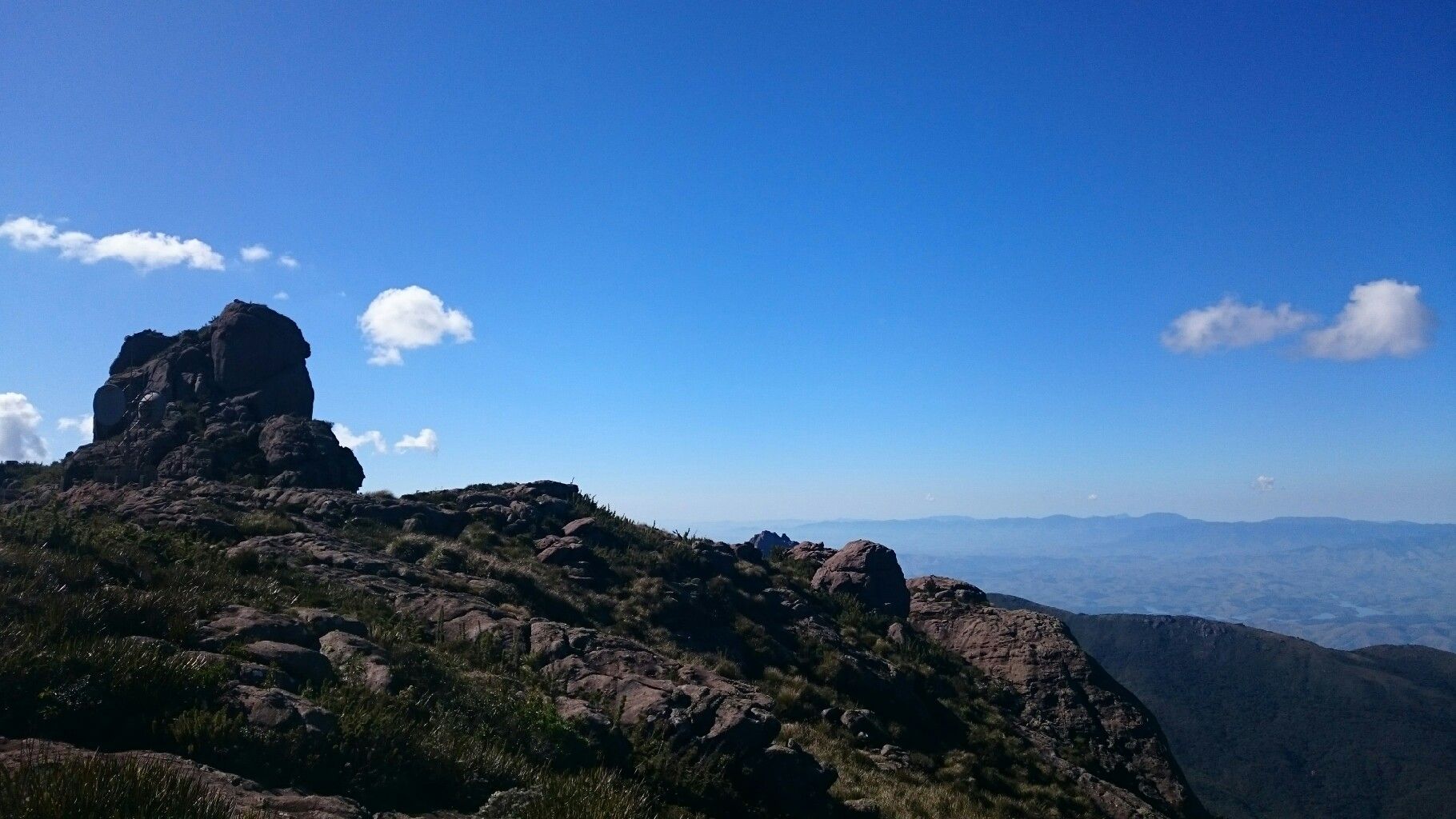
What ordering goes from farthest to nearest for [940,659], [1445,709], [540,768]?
[1445,709] → [940,659] → [540,768]

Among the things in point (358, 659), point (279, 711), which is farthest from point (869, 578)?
point (279, 711)

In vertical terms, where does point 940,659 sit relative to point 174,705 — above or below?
below

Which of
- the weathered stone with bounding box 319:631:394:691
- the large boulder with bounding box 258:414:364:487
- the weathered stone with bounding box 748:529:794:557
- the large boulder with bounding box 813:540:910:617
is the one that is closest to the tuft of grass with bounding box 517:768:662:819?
the weathered stone with bounding box 319:631:394:691

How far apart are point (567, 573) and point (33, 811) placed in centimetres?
1842

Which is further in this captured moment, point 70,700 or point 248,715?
point 248,715

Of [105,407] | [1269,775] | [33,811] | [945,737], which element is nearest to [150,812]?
[33,811]

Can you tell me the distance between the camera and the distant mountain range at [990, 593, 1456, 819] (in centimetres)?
7400

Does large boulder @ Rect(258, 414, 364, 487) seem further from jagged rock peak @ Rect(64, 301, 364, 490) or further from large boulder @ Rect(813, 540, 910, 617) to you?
large boulder @ Rect(813, 540, 910, 617)

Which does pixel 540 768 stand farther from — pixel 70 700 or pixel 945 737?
pixel 945 737

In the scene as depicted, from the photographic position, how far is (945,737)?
1941cm

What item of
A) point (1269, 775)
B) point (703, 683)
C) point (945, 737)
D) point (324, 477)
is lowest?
point (1269, 775)

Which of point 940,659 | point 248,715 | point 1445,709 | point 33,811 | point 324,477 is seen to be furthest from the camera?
point 1445,709

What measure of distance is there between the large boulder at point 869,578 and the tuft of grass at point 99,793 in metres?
26.8

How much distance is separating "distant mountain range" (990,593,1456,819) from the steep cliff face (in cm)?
4562
